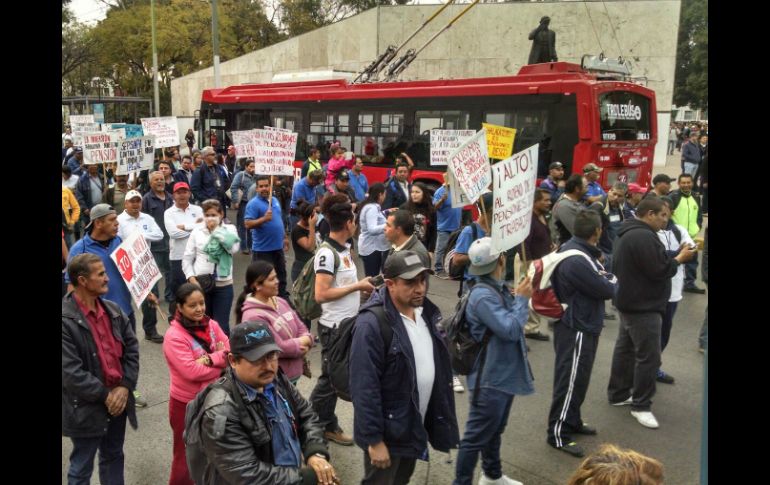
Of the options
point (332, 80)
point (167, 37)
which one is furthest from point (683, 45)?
point (167, 37)

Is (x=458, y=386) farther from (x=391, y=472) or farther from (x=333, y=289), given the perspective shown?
(x=391, y=472)

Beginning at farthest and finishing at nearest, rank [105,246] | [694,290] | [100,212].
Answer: [694,290]
[105,246]
[100,212]

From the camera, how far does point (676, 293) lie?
615cm

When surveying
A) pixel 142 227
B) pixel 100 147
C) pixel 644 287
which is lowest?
pixel 644 287

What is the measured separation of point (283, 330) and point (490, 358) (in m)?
1.35

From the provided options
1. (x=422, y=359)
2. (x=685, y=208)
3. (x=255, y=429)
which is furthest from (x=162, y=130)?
(x=255, y=429)

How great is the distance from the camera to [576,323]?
4.74 m

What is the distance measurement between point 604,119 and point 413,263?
33.3ft

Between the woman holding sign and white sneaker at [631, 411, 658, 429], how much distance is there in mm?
3839

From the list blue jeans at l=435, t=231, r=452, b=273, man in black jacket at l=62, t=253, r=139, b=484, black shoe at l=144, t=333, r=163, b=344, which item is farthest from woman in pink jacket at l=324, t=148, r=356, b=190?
man in black jacket at l=62, t=253, r=139, b=484

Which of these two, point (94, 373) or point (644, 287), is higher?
point (644, 287)

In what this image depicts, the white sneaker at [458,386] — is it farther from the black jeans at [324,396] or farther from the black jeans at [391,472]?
the black jeans at [391,472]
